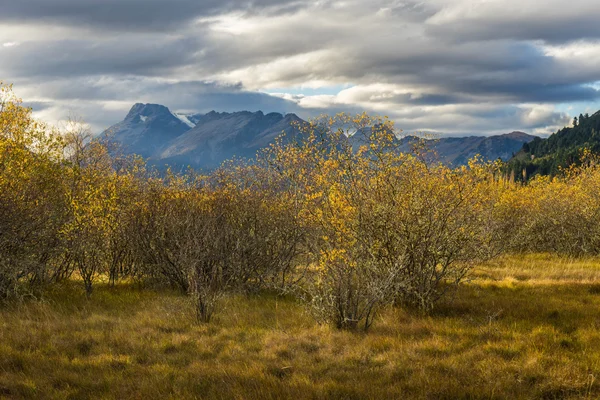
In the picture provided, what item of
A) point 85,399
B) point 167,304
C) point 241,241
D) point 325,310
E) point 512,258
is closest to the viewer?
point 85,399

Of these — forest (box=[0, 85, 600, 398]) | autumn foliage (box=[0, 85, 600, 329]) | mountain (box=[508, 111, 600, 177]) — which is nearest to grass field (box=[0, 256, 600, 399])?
forest (box=[0, 85, 600, 398])

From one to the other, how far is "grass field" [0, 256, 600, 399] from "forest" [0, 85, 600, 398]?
5cm

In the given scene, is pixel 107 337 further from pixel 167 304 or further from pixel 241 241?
pixel 241 241

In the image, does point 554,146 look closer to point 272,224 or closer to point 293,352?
point 272,224

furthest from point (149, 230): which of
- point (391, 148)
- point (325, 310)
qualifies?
point (391, 148)

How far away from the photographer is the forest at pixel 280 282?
802 cm

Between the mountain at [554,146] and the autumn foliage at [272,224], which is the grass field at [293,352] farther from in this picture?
the mountain at [554,146]

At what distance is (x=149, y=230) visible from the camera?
15539mm

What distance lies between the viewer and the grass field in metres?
7.48

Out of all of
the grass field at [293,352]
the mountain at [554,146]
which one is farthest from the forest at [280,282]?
the mountain at [554,146]

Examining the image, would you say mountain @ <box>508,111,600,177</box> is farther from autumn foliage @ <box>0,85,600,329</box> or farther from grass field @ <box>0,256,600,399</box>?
grass field @ <box>0,256,600,399</box>

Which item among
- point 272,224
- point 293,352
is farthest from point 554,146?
point 293,352

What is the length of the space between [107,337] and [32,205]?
6256mm

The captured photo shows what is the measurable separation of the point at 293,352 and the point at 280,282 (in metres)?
7.01
